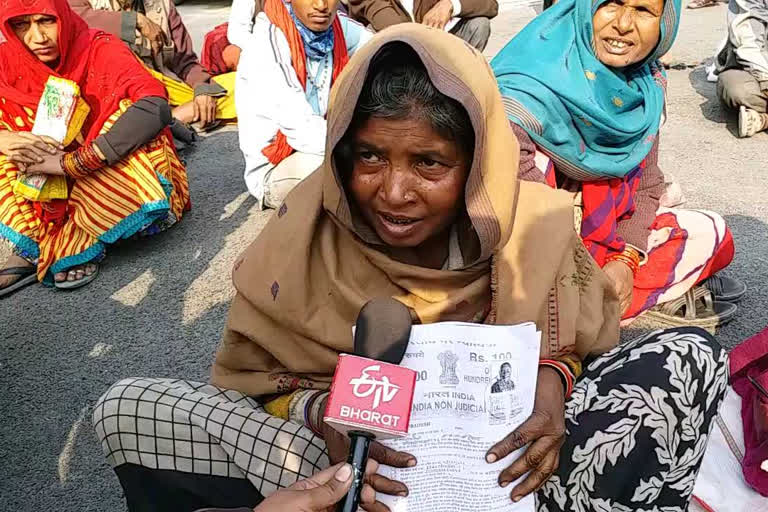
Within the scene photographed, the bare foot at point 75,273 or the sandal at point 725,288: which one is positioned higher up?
the sandal at point 725,288

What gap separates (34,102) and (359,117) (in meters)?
2.46

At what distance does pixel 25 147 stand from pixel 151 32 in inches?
77.4

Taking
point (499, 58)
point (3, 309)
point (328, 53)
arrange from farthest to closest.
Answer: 1. point (328, 53)
2. point (3, 309)
3. point (499, 58)

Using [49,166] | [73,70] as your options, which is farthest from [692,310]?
[73,70]

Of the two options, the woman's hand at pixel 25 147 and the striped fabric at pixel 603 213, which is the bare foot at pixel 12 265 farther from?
the striped fabric at pixel 603 213

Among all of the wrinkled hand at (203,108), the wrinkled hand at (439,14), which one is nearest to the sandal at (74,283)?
the wrinkled hand at (203,108)

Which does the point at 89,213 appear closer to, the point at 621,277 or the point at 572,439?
the point at 621,277

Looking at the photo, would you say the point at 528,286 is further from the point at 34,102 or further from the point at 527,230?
the point at 34,102

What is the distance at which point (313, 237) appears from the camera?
165cm

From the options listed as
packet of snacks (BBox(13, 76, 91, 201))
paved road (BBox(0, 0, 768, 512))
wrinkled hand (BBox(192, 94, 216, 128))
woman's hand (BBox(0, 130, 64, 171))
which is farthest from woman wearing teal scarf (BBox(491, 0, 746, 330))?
wrinkled hand (BBox(192, 94, 216, 128))

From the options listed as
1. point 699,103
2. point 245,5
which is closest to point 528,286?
point 245,5

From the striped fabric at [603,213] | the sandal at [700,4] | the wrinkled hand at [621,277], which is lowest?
the sandal at [700,4]

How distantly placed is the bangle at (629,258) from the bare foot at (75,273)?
2.38 m

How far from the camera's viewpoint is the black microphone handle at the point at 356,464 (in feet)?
3.48
